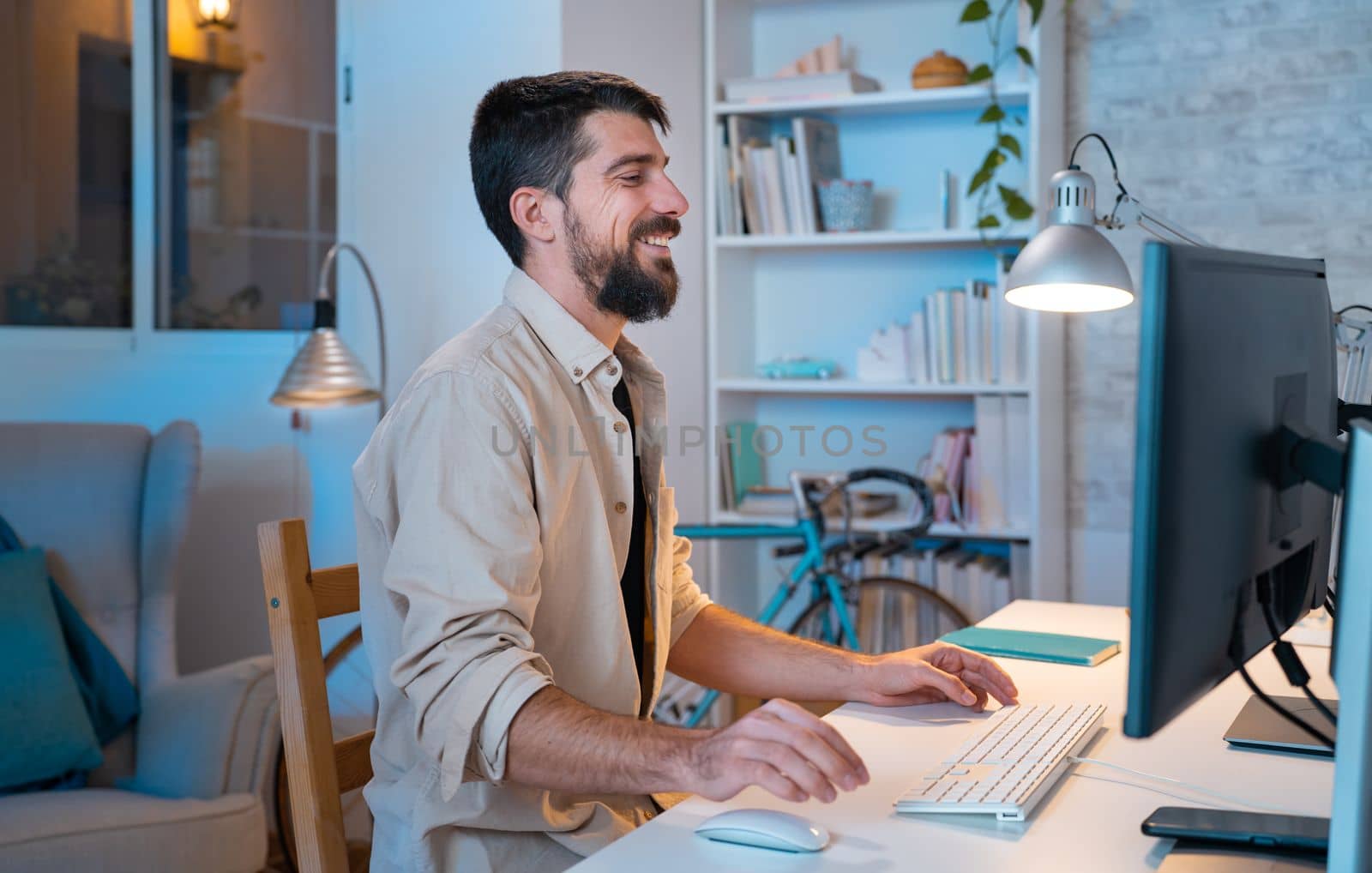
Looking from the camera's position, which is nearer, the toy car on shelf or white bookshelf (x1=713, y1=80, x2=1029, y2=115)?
white bookshelf (x1=713, y1=80, x2=1029, y2=115)

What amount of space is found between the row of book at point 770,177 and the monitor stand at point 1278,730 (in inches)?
78.2

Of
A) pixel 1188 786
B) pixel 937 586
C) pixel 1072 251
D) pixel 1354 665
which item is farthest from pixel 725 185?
pixel 1354 665

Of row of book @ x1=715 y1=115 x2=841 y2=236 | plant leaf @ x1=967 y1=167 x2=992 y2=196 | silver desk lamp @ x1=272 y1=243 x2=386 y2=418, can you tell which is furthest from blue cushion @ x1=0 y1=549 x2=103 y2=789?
plant leaf @ x1=967 y1=167 x2=992 y2=196

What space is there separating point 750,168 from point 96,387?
1.67 metres

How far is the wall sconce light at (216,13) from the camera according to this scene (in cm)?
328

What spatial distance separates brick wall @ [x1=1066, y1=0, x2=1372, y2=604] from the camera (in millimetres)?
2896

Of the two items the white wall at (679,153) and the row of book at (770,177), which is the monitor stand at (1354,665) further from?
the row of book at (770,177)

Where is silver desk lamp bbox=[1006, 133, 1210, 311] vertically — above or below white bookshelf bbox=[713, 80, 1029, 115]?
below

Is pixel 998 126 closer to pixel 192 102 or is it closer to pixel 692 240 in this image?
pixel 692 240

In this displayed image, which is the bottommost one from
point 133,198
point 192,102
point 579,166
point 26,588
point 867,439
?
point 26,588

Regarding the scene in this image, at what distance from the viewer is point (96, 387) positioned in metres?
3.10

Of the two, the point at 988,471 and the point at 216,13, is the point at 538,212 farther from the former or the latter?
the point at 216,13

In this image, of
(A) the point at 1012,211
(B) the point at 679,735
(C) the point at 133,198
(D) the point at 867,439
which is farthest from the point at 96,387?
(B) the point at 679,735

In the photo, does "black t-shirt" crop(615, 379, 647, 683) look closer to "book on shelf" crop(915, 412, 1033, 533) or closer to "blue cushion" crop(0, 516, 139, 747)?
"blue cushion" crop(0, 516, 139, 747)
